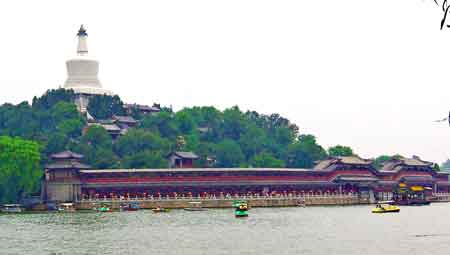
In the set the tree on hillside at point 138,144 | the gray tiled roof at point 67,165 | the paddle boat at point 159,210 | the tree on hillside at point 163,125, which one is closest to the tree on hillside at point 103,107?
the tree on hillside at point 163,125

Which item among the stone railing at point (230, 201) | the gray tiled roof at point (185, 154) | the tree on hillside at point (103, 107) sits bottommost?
the stone railing at point (230, 201)

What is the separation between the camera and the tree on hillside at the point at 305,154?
120375 millimetres

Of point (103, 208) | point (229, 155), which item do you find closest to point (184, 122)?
point (229, 155)

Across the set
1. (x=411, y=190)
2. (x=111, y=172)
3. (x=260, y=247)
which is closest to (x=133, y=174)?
(x=111, y=172)

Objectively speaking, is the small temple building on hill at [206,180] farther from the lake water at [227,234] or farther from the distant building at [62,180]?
the lake water at [227,234]

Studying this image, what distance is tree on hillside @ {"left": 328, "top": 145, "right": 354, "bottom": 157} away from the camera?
4996 inches

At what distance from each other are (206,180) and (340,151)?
3387cm

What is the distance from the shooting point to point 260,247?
1886 inches

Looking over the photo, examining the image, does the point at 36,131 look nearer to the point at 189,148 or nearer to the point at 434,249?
the point at 189,148

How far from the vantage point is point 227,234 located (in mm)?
56156

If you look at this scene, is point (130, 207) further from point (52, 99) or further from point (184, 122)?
point (52, 99)

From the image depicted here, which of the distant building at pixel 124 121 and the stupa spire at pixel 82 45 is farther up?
the stupa spire at pixel 82 45

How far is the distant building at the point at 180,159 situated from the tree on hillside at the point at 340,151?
89.2 ft

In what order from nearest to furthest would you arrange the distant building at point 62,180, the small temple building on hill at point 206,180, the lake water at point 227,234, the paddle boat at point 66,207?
the lake water at point 227,234
the paddle boat at point 66,207
the distant building at point 62,180
the small temple building on hill at point 206,180
